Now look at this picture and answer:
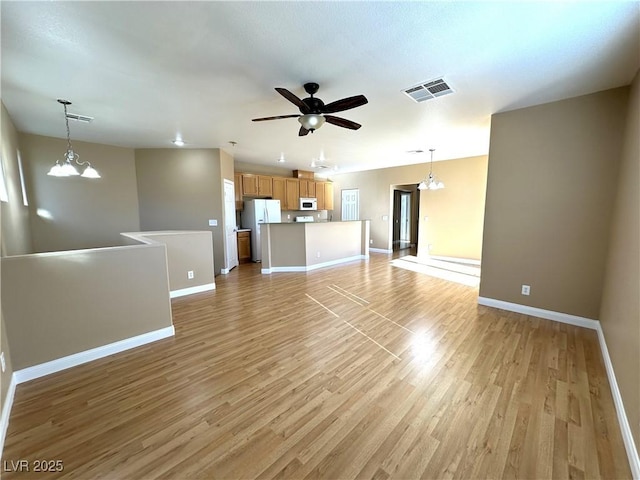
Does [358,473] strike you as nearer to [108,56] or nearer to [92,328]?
[92,328]

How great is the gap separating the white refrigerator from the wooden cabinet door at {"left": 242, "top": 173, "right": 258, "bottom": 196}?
10.5 inches

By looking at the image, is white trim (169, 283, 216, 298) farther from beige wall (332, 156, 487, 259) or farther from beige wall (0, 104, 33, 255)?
beige wall (332, 156, 487, 259)

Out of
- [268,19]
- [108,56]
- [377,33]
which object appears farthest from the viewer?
[108,56]

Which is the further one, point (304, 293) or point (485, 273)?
point (304, 293)

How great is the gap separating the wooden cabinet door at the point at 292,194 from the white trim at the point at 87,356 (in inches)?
205

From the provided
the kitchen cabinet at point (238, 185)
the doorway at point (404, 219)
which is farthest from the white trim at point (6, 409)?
the doorway at point (404, 219)

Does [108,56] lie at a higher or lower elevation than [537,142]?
higher

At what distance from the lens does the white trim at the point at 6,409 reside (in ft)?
5.11

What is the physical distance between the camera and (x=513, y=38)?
6.15ft

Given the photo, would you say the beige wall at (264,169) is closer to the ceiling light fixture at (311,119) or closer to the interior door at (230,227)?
the interior door at (230,227)

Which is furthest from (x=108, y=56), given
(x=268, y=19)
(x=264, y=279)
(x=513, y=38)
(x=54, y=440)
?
(x=264, y=279)

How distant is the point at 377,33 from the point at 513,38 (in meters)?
1.02

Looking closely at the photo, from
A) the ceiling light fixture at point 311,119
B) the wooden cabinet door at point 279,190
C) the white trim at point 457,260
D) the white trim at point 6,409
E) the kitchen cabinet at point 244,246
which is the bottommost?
the white trim at point 6,409

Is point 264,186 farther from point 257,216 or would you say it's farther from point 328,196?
point 328,196
